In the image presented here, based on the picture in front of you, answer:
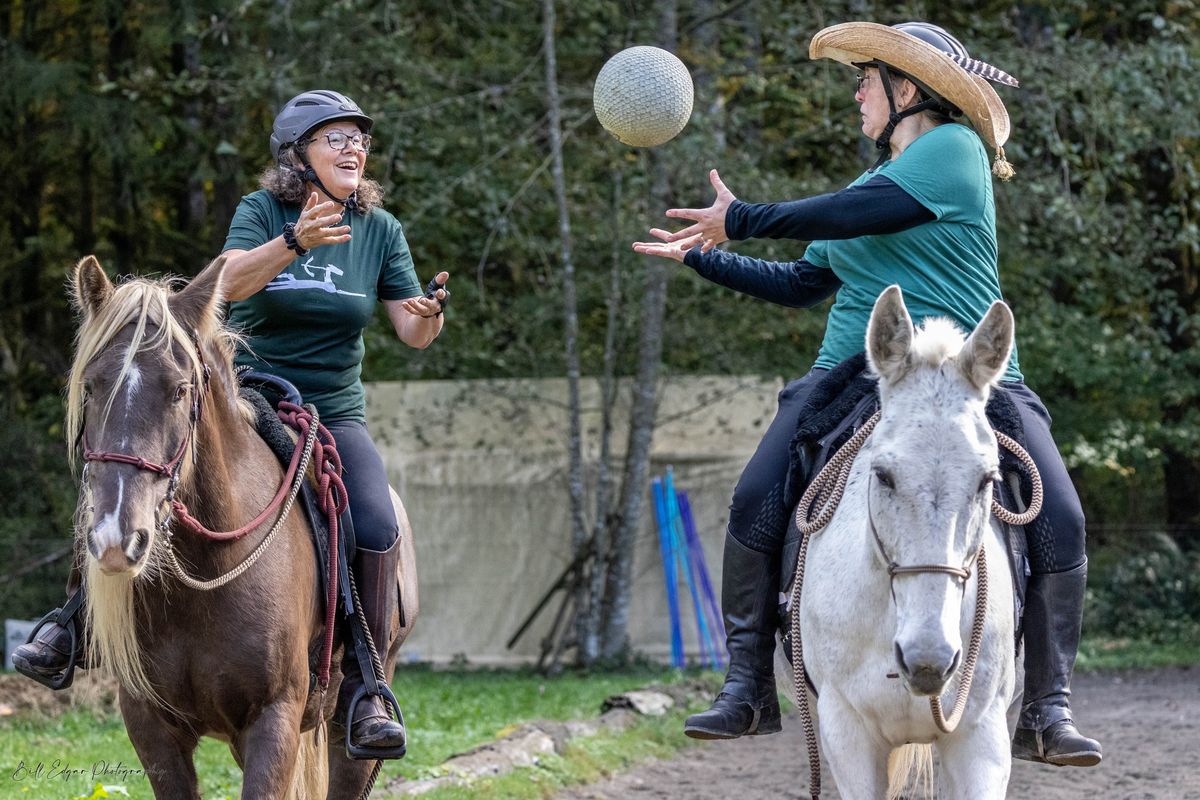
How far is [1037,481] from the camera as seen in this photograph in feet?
14.6

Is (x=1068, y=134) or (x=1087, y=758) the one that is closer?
(x=1087, y=758)

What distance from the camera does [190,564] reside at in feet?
14.5

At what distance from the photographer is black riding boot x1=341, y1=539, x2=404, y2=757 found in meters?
4.89

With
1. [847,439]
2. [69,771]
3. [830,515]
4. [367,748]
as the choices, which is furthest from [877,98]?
[69,771]

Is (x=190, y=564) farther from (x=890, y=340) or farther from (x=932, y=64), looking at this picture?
(x=932, y=64)

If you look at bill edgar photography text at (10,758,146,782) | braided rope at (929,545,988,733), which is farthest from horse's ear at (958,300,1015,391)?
bill edgar photography text at (10,758,146,782)

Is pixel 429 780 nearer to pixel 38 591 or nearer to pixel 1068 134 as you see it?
pixel 38 591

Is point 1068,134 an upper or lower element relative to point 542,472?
upper

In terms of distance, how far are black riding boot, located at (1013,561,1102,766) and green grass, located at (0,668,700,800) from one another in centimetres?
414

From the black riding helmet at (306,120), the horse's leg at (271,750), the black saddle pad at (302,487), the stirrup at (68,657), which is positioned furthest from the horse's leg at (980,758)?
the black riding helmet at (306,120)

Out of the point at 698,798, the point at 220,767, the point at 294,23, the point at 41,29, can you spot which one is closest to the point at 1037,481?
the point at 698,798

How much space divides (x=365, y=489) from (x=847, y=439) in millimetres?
1733

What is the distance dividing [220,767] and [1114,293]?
12134mm

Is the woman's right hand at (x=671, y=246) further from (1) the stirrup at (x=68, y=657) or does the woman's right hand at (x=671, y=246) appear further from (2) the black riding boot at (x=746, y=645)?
(1) the stirrup at (x=68, y=657)
